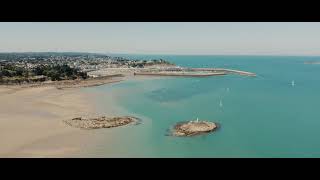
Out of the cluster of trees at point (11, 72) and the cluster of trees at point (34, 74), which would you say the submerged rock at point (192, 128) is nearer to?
the cluster of trees at point (34, 74)

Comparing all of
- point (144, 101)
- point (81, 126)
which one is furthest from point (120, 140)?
point (144, 101)

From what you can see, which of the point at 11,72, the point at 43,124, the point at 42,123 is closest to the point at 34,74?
the point at 11,72

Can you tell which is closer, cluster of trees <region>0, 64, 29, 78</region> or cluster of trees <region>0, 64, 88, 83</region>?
cluster of trees <region>0, 64, 88, 83</region>

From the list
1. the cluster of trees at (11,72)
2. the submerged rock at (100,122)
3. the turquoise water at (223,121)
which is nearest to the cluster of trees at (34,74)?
the cluster of trees at (11,72)

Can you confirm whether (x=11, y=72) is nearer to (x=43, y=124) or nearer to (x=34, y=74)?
(x=34, y=74)

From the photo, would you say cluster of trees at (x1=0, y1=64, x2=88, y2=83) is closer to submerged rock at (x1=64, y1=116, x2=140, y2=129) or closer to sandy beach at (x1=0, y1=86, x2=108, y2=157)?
sandy beach at (x1=0, y1=86, x2=108, y2=157)

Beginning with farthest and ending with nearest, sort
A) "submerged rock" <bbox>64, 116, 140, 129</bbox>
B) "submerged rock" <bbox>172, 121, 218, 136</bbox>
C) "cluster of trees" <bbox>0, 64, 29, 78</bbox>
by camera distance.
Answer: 1. "cluster of trees" <bbox>0, 64, 29, 78</bbox>
2. "submerged rock" <bbox>64, 116, 140, 129</bbox>
3. "submerged rock" <bbox>172, 121, 218, 136</bbox>

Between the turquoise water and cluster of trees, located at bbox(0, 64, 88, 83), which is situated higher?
cluster of trees, located at bbox(0, 64, 88, 83)

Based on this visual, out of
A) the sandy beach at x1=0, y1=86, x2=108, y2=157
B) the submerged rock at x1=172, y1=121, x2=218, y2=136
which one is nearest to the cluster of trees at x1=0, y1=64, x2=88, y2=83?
the sandy beach at x1=0, y1=86, x2=108, y2=157
